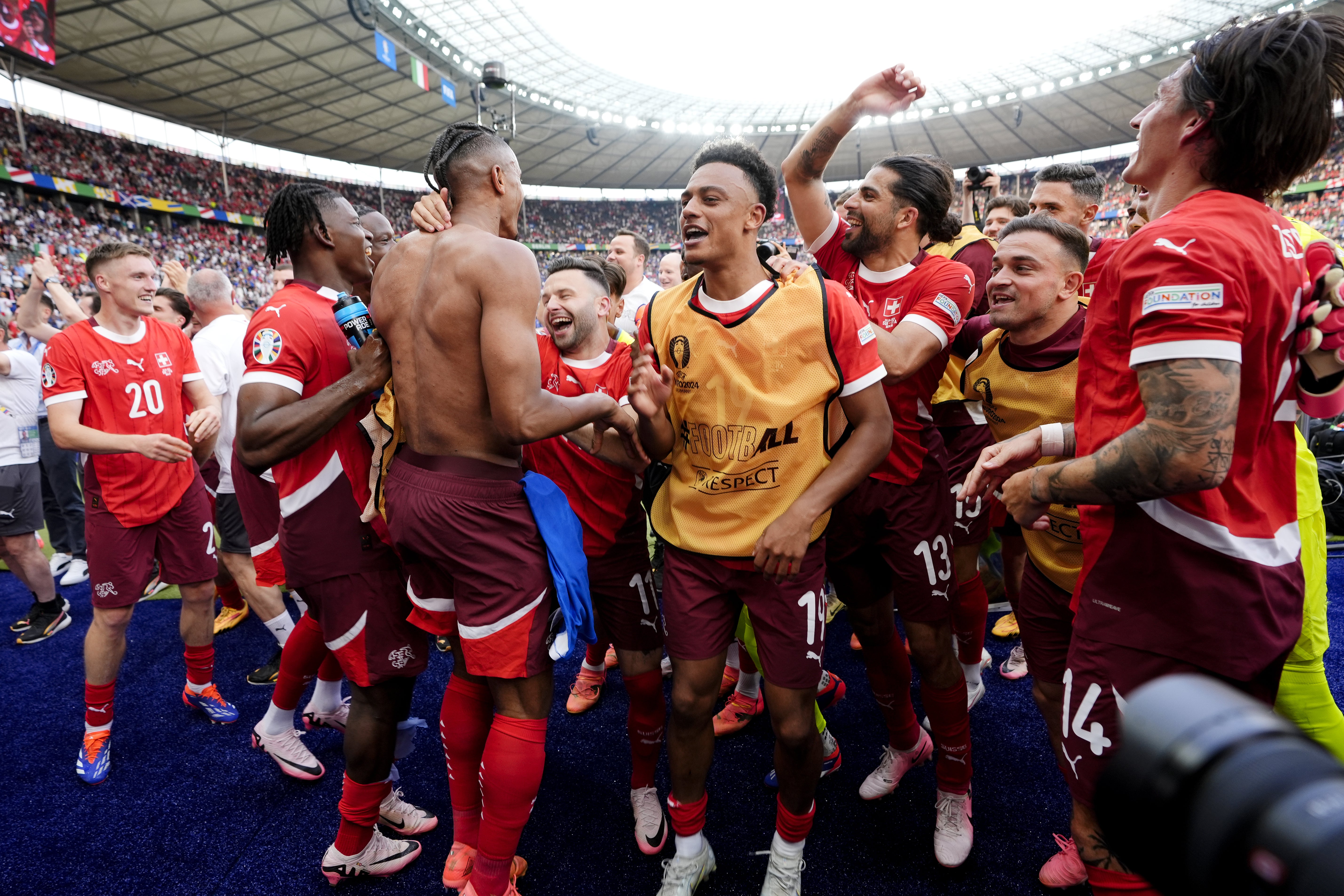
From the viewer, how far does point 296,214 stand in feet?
8.19

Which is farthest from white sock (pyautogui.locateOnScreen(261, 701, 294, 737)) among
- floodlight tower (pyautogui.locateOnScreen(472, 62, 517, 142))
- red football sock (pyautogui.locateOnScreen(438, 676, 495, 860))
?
floodlight tower (pyautogui.locateOnScreen(472, 62, 517, 142))

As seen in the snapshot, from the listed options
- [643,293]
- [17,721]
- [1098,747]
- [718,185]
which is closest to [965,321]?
[718,185]

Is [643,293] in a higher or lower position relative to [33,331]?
higher

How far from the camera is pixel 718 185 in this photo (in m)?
2.09

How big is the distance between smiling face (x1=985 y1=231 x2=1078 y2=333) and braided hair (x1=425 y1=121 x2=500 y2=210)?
1.92m

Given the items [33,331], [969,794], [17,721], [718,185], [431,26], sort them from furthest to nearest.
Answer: [431,26] → [33,331] → [17,721] → [969,794] → [718,185]

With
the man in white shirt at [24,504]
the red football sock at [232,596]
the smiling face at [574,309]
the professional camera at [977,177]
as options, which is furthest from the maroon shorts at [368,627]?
the professional camera at [977,177]

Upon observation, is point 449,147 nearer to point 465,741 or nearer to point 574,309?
point 574,309

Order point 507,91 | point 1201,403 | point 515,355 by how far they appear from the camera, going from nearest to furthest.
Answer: point 1201,403, point 515,355, point 507,91

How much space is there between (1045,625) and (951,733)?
2.13 ft

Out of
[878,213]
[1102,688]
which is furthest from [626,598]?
[878,213]

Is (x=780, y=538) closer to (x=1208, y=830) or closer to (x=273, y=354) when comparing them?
(x=1208, y=830)

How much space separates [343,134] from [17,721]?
94.2 feet

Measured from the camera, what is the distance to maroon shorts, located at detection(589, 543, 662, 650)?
259 cm
